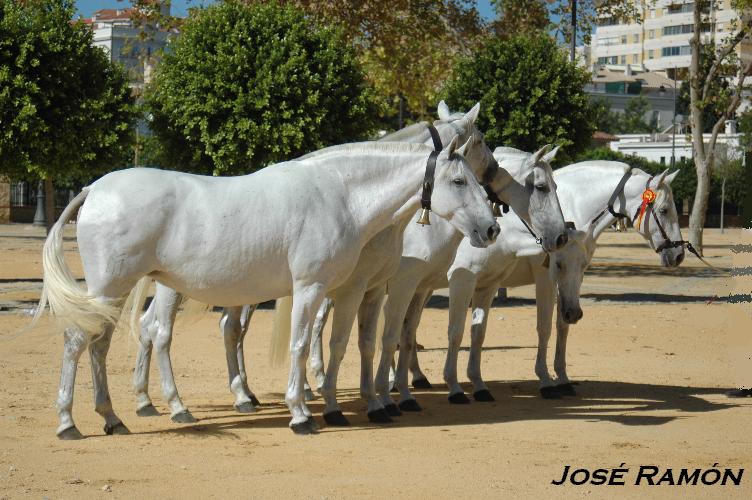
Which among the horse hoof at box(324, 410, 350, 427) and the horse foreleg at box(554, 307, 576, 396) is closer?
the horse hoof at box(324, 410, 350, 427)

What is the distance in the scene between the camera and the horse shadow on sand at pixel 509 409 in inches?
373

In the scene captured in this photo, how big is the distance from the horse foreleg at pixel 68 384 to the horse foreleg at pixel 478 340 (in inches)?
167

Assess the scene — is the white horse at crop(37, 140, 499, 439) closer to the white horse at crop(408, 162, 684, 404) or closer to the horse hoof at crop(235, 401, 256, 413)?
the horse hoof at crop(235, 401, 256, 413)

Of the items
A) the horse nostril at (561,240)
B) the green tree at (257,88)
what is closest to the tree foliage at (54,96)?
the green tree at (257,88)

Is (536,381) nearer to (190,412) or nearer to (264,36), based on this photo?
(190,412)

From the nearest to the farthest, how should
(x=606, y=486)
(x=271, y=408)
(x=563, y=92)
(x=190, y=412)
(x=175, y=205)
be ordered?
(x=606, y=486)
(x=175, y=205)
(x=190, y=412)
(x=271, y=408)
(x=563, y=92)

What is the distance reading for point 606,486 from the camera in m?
7.12

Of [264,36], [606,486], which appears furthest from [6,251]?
[606,486]

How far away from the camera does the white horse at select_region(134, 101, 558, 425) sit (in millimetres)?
9383

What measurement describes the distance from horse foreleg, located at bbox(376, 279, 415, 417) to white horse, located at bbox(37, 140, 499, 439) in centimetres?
99

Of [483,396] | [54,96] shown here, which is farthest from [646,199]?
[54,96]

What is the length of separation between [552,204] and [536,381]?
10.7 ft

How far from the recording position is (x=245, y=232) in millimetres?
8727

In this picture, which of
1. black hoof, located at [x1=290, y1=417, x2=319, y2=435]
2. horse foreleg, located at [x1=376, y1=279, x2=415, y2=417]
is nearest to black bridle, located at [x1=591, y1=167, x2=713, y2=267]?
horse foreleg, located at [x1=376, y1=279, x2=415, y2=417]
